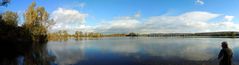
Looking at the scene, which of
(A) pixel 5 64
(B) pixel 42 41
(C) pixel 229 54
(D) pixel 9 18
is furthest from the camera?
(B) pixel 42 41

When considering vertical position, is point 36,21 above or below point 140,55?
above

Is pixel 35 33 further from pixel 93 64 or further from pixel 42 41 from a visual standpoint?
pixel 93 64

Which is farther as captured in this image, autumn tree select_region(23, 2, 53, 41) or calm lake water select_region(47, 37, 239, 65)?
autumn tree select_region(23, 2, 53, 41)

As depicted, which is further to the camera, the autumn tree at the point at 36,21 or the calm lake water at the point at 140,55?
the autumn tree at the point at 36,21

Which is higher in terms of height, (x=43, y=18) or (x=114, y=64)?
(x=43, y=18)

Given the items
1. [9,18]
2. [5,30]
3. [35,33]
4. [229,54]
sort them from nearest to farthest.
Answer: [229,54] → [5,30] → [9,18] → [35,33]

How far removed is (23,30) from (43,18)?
12.1 metres

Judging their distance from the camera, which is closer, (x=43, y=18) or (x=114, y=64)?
(x=114, y=64)

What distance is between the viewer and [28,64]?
2206 cm

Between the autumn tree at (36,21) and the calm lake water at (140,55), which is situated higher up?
the autumn tree at (36,21)

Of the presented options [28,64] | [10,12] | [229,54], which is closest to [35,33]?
[10,12]

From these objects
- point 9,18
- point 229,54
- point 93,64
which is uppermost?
point 9,18

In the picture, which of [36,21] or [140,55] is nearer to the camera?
[140,55]

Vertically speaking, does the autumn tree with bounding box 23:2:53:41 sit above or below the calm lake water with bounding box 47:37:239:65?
above
